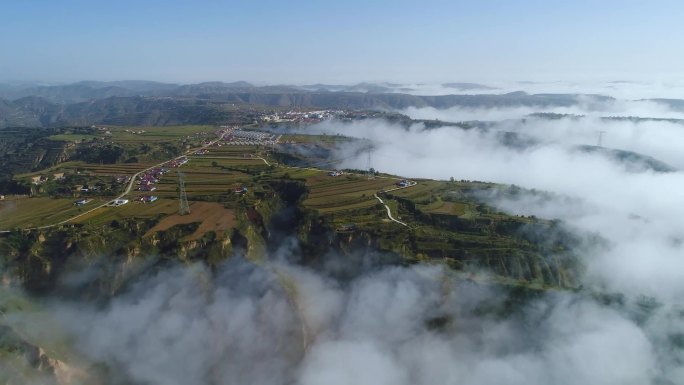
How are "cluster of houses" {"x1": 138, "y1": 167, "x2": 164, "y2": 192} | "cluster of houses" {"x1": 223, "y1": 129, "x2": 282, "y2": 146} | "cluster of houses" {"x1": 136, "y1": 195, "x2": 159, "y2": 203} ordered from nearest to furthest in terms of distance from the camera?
"cluster of houses" {"x1": 136, "y1": 195, "x2": 159, "y2": 203} → "cluster of houses" {"x1": 138, "y1": 167, "x2": 164, "y2": 192} → "cluster of houses" {"x1": 223, "y1": 129, "x2": 282, "y2": 146}

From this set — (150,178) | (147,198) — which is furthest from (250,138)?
(147,198)

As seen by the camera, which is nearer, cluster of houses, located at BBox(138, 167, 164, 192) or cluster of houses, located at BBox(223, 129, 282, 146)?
cluster of houses, located at BBox(138, 167, 164, 192)

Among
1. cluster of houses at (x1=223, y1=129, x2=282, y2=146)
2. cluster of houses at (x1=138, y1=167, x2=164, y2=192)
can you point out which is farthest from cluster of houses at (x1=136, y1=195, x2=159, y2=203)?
cluster of houses at (x1=223, y1=129, x2=282, y2=146)

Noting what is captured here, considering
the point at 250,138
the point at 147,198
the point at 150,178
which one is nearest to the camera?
the point at 147,198

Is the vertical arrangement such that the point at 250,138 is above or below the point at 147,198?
above

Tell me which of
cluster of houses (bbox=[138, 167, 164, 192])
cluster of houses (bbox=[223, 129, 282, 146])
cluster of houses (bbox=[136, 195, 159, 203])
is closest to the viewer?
cluster of houses (bbox=[136, 195, 159, 203])

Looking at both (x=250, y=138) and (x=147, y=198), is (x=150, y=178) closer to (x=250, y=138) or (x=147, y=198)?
(x=147, y=198)

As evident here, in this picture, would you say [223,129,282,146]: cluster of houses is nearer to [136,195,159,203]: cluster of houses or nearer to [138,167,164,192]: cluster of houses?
[138,167,164,192]: cluster of houses

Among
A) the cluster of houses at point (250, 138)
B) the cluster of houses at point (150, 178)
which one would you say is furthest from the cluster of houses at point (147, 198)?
the cluster of houses at point (250, 138)

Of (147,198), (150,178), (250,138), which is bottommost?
(147,198)

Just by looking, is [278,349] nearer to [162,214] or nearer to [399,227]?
[399,227]

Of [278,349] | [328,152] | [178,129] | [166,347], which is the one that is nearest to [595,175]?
[328,152]

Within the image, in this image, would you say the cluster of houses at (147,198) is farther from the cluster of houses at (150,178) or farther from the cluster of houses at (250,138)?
the cluster of houses at (250,138)
